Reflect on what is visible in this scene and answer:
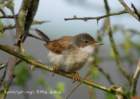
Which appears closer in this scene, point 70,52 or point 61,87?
point 61,87

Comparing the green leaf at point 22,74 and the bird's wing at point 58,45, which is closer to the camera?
the green leaf at point 22,74

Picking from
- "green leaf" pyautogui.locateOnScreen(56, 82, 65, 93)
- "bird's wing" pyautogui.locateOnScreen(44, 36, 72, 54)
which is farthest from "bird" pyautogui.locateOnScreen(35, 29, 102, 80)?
"green leaf" pyautogui.locateOnScreen(56, 82, 65, 93)

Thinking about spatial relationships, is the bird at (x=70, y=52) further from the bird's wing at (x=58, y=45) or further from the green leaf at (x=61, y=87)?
the green leaf at (x=61, y=87)

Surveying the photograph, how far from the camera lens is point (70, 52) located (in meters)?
2.61

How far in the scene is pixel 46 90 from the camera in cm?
193

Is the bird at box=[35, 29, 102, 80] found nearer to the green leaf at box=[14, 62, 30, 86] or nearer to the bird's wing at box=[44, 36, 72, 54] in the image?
the bird's wing at box=[44, 36, 72, 54]

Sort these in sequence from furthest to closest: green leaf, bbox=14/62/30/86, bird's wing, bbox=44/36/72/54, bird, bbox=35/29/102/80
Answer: bird's wing, bbox=44/36/72/54 → bird, bbox=35/29/102/80 → green leaf, bbox=14/62/30/86

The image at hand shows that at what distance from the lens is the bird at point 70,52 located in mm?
2418

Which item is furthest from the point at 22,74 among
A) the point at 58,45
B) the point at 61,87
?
the point at 58,45

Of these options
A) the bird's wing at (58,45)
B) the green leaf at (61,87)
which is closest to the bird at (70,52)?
the bird's wing at (58,45)

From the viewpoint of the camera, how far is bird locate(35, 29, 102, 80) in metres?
2.42

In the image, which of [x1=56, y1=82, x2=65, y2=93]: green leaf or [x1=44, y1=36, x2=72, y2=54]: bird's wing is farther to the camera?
[x1=44, y1=36, x2=72, y2=54]: bird's wing

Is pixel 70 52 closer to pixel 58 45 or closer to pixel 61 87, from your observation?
pixel 58 45

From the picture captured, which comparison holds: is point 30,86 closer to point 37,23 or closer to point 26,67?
point 26,67
